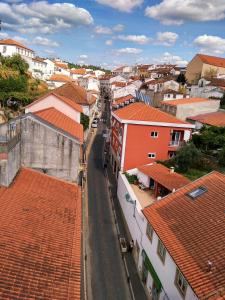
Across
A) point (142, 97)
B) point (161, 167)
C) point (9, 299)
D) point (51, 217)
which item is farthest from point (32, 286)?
point (142, 97)

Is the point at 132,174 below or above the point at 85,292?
above

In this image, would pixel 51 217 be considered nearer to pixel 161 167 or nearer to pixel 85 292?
pixel 85 292

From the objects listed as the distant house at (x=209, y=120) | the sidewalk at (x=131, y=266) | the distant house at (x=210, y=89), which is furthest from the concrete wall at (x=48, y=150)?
the distant house at (x=210, y=89)

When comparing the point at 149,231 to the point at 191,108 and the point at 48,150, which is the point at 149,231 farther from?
the point at 191,108

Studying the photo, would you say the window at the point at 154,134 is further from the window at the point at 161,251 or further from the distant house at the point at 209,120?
the window at the point at 161,251

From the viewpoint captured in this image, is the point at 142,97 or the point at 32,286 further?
the point at 142,97

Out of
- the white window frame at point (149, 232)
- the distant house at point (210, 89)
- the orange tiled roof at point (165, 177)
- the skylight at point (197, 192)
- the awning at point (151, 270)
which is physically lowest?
the awning at point (151, 270)
